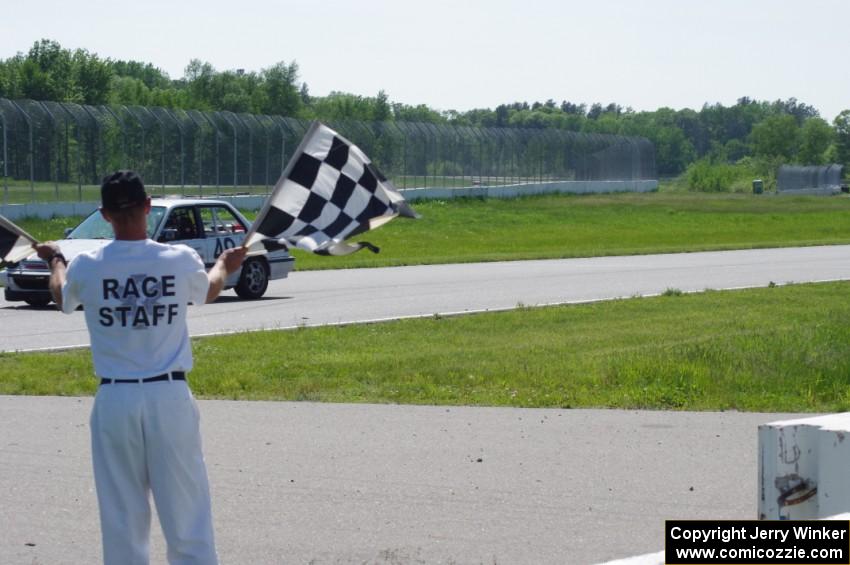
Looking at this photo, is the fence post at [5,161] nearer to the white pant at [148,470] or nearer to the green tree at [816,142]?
the white pant at [148,470]

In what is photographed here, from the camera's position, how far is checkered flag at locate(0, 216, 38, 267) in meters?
5.49

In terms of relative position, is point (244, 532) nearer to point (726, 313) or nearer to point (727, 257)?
point (726, 313)

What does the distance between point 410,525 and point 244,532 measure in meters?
0.81

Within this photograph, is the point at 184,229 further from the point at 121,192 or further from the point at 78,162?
the point at 78,162

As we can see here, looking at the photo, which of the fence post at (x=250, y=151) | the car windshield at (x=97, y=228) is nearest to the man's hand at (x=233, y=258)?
the car windshield at (x=97, y=228)

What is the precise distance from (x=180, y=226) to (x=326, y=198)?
1372 cm

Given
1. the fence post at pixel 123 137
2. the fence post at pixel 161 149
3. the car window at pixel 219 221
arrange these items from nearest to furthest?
the car window at pixel 219 221 < the fence post at pixel 123 137 < the fence post at pixel 161 149

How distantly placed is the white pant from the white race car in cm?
1277

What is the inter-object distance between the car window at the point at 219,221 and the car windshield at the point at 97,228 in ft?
2.08

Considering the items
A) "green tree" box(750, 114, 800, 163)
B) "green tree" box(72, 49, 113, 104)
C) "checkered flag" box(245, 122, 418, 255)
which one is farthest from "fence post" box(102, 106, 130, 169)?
"green tree" box(750, 114, 800, 163)

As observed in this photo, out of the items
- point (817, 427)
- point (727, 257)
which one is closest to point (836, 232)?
point (727, 257)

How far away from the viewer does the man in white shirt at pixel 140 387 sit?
4.82 meters

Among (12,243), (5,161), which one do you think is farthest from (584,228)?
(12,243)

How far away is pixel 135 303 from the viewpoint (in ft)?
16.0
